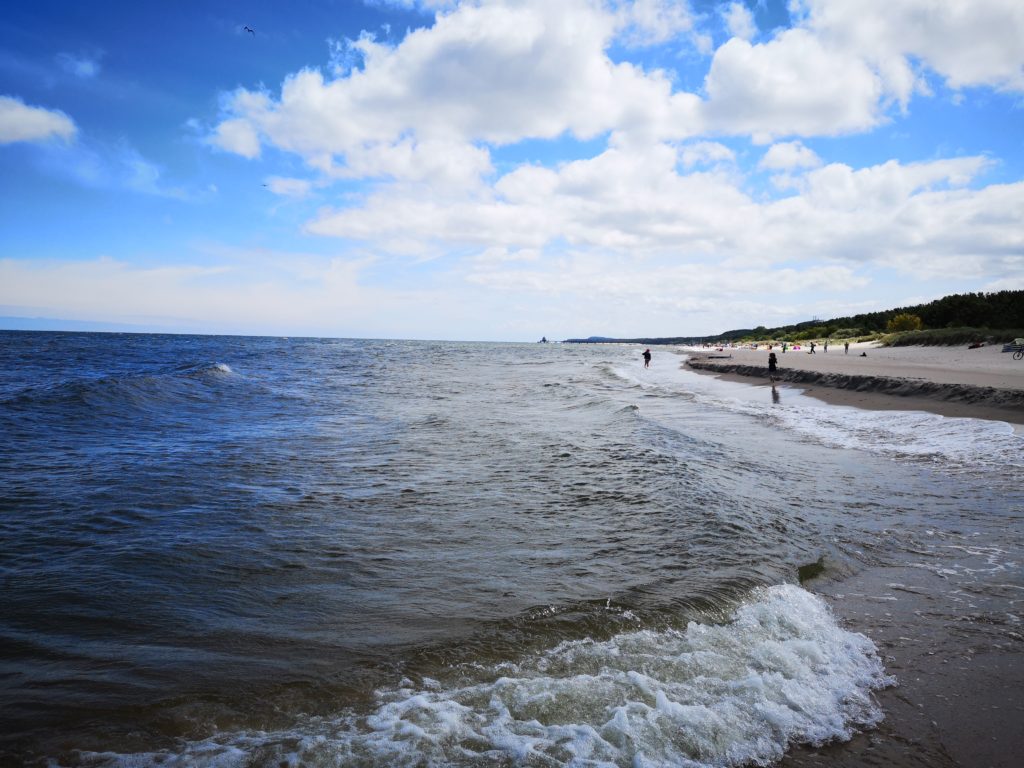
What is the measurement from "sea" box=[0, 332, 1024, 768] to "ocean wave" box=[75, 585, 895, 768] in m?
0.02

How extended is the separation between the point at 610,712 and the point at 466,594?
1998 mm

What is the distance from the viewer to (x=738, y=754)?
10.5 ft

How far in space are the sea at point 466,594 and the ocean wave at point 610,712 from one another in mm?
18

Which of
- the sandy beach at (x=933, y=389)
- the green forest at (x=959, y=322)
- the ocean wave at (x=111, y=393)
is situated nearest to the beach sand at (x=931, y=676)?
the sandy beach at (x=933, y=389)

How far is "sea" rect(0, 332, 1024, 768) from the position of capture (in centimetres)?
336

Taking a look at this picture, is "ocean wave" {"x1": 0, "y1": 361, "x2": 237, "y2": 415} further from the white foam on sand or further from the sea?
the white foam on sand

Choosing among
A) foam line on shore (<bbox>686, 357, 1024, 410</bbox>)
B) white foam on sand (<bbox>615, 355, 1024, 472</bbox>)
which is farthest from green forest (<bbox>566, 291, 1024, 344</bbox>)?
white foam on sand (<bbox>615, 355, 1024, 472</bbox>)

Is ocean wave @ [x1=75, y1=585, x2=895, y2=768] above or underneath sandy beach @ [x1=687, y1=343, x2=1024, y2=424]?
underneath

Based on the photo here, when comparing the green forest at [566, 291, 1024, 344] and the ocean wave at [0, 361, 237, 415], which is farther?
the green forest at [566, 291, 1024, 344]

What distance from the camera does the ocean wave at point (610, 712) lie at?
3.15 m

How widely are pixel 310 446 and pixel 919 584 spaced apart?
1112 cm

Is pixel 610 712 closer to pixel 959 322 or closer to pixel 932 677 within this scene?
pixel 932 677

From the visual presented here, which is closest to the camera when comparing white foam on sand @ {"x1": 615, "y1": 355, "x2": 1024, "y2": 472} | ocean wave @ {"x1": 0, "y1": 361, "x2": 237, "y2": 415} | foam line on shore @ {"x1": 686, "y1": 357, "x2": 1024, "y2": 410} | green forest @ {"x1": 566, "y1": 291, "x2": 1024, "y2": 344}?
white foam on sand @ {"x1": 615, "y1": 355, "x2": 1024, "y2": 472}

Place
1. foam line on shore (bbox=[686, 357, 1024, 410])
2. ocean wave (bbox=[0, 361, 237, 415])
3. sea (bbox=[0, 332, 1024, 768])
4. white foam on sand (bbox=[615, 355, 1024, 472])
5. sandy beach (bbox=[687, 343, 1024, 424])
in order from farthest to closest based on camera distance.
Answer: ocean wave (bbox=[0, 361, 237, 415]) < foam line on shore (bbox=[686, 357, 1024, 410]) < sandy beach (bbox=[687, 343, 1024, 424]) < white foam on sand (bbox=[615, 355, 1024, 472]) < sea (bbox=[0, 332, 1024, 768])
